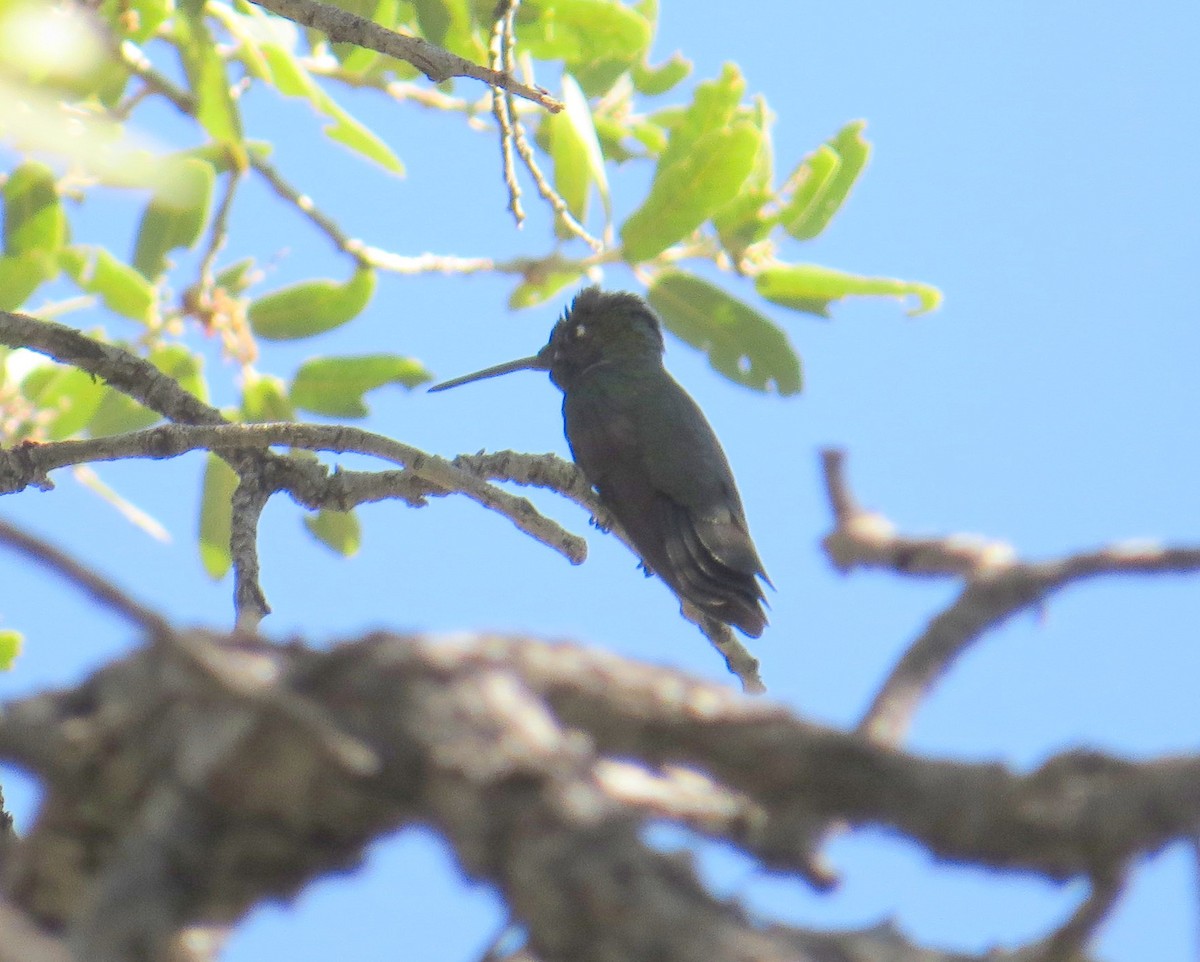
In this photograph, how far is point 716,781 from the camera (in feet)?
5.09

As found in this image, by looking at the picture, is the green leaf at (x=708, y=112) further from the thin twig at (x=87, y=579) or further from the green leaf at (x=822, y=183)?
the thin twig at (x=87, y=579)

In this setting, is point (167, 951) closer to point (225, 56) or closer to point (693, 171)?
point (693, 171)

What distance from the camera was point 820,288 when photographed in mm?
5402

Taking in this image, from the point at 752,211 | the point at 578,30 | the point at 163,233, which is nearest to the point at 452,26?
the point at 578,30

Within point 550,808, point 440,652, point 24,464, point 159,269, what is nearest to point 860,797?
point 550,808

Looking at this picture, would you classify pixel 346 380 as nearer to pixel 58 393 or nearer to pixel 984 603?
pixel 58 393

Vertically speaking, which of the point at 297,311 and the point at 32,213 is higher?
the point at 297,311

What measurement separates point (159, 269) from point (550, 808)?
14.8 feet

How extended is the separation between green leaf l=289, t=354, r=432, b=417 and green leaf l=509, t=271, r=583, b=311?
19.3 inches

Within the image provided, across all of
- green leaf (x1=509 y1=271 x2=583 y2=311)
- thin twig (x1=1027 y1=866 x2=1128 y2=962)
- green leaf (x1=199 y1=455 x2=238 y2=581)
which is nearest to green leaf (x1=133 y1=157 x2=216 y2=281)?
green leaf (x1=199 y1=455 x2=238 y2=581)

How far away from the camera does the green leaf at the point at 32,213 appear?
5246 millimetres

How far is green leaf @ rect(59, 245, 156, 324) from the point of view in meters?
5.23

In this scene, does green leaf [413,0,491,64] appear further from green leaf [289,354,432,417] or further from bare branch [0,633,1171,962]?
bare branch [0,633,1171,962]

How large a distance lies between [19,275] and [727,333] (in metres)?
2.58
